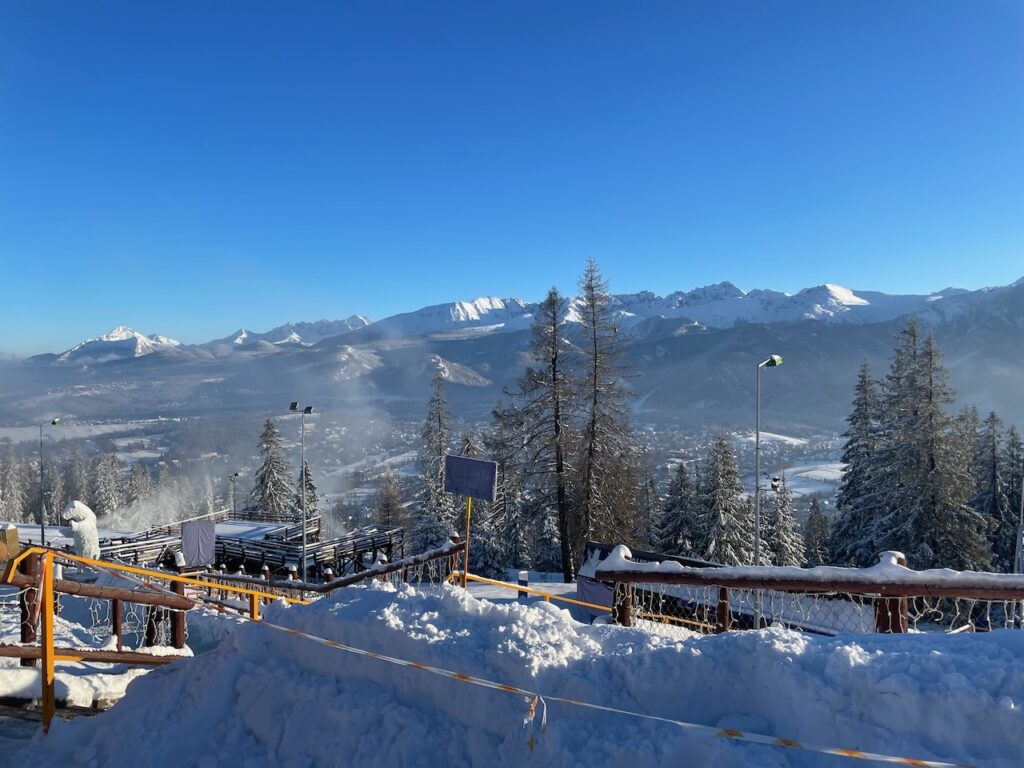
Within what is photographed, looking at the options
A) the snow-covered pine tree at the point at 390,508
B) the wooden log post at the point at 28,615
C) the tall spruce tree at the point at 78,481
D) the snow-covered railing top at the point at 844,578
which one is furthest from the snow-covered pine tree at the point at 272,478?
the snow-covered railing top at the point at 844,578

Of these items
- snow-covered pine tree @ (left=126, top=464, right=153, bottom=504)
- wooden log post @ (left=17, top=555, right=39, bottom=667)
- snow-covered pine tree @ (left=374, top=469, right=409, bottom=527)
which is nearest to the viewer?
wooden log post @ (left=17, top=555, right=39, bottom=667)

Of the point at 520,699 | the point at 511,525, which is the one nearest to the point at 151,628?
the point at 520,699

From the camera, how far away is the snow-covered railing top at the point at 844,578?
4180mm

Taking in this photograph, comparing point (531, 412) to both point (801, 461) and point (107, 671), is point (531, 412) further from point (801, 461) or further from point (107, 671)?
point (801, 461)

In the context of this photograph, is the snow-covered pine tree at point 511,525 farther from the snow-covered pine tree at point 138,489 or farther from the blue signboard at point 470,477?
the snow-covered pine tree at point 138,489

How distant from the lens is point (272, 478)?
38.7m

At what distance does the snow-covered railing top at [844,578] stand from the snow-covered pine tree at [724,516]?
800 inches

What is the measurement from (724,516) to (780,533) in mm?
4601

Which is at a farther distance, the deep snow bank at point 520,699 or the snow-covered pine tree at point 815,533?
the snow-covered pine tree at point 815,533

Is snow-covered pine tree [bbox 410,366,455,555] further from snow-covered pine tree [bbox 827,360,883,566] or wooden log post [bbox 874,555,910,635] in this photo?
wooden log post [bbox 874,555,910,635]

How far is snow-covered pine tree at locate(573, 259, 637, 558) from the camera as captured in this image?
20203 mm

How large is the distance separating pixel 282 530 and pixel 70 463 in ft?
224

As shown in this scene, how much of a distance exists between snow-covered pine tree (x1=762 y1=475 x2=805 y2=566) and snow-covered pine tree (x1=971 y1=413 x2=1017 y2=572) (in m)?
7.86

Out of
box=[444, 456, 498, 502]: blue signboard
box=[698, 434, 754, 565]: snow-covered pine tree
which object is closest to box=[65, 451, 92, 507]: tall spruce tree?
box=[698, 434, 754, 565]: snow-covered pine tree
